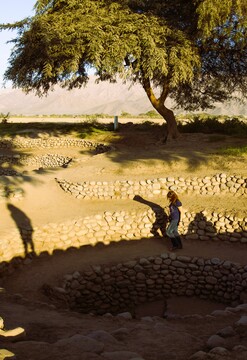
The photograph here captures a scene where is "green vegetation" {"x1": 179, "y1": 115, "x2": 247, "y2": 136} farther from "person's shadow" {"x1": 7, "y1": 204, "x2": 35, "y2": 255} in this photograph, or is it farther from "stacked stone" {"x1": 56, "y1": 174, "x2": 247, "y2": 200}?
"person's shadow" {"x1": 7, "y1": 204, "x2": 35, "y2": 255}

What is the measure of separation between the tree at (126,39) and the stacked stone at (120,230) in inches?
345

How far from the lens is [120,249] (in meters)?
11.7

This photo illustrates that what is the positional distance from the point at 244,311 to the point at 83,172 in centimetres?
1014

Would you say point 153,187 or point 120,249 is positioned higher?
point 153,187

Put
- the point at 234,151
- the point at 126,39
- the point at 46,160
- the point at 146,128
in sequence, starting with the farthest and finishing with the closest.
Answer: the point at 146,128 < the point at 46,160 < the point at 126,39 < the point at 234,151

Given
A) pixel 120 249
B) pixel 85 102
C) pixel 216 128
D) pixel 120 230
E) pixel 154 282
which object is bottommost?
pixel 154 282

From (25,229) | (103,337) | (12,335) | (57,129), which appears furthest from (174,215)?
(57,129)

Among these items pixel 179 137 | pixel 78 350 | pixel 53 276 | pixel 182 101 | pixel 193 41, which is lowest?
pixel 53 276

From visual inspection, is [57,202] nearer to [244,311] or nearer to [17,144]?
[244,311]

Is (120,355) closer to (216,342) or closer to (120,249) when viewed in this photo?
(216,342)

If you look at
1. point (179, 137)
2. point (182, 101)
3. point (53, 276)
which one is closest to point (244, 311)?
point (53, 276)

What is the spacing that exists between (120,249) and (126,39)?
11.2m

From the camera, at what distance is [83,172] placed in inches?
637

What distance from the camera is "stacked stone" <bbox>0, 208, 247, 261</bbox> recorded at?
11438 mm
